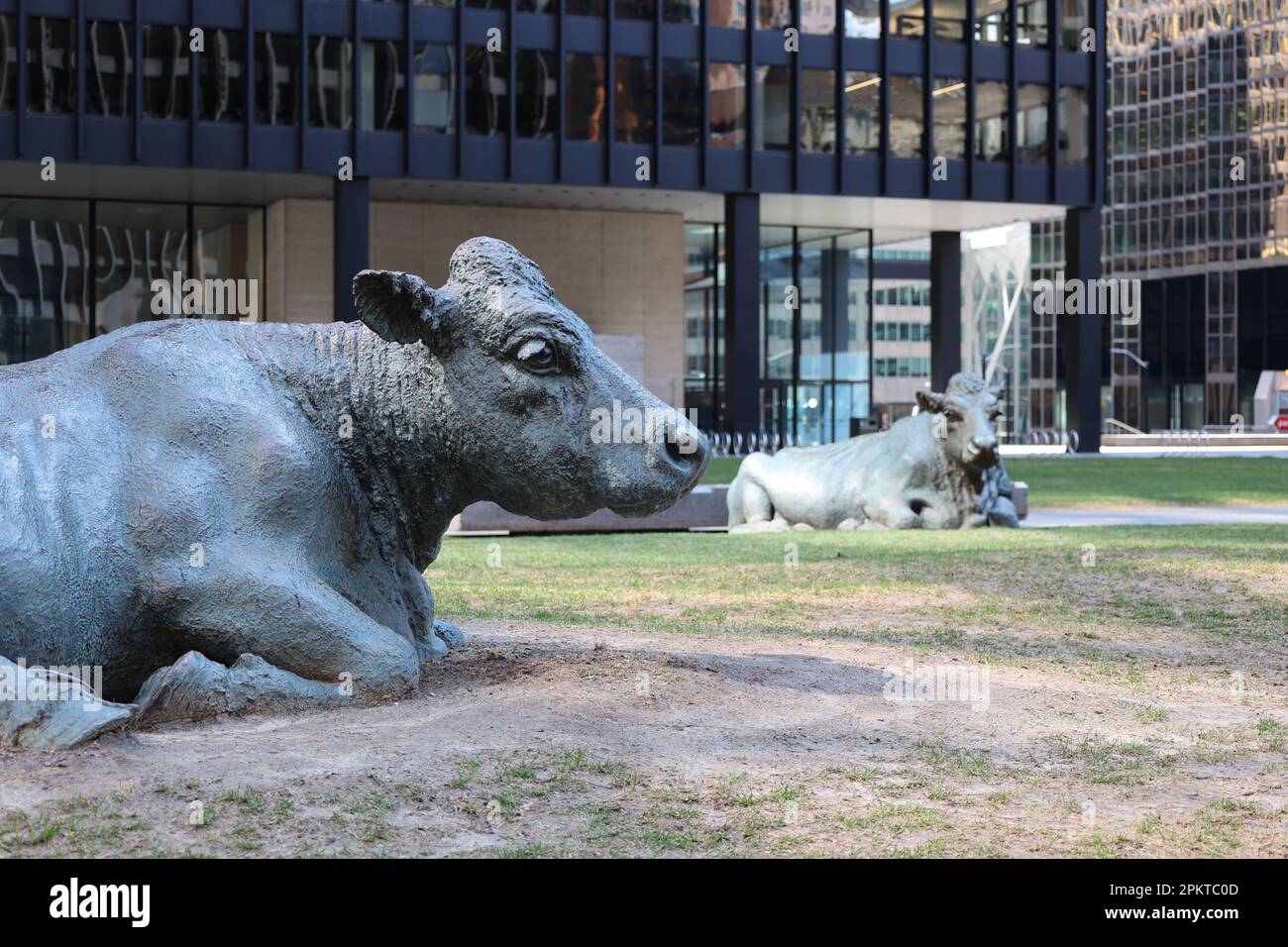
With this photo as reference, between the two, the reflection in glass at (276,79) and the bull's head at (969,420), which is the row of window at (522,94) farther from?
the bull's head at (969,420)

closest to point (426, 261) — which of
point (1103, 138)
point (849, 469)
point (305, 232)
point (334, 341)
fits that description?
point (305, 232)

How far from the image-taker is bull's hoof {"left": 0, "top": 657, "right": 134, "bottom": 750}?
5.22 m

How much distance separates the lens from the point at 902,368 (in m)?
97.1

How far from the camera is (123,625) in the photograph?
6.09 m

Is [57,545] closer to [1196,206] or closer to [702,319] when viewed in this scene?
[702,319]

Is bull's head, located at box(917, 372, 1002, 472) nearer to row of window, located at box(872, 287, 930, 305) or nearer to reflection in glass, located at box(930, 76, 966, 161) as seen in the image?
reflection in glass, located at box(930, 76, 966, 161)

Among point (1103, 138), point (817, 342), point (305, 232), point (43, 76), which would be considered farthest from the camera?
point (817, 342)

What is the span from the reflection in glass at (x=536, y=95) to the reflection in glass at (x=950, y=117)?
11.9 m

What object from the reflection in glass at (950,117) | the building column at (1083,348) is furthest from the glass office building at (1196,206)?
the reflection in glass at (950,117)

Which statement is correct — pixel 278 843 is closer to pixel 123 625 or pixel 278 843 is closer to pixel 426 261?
pixel 123 625

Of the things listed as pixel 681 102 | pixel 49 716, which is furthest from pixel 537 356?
pixel 681 102

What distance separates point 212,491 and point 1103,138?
4965cm

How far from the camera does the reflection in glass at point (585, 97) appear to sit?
4609 cm

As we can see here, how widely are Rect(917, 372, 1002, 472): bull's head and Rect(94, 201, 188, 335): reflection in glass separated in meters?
33.8
